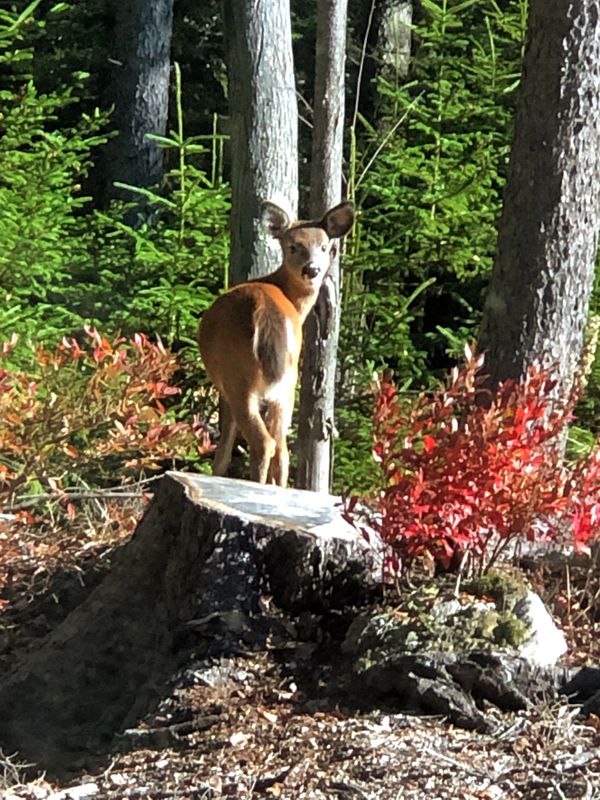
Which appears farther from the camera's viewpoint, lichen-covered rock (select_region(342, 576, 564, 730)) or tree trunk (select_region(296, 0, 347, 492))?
tree trunk (select_region(296, 0, 347, 492))

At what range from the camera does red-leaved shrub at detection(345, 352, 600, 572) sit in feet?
15.4

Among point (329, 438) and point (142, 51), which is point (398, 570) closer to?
point (329, 438)

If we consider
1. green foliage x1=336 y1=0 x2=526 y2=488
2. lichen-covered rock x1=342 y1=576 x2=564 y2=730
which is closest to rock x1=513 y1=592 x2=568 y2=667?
lichen-covered rock x1=342 y1=576 x2=564 y2=730

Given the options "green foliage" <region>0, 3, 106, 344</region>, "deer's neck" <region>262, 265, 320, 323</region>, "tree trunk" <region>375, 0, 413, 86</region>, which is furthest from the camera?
"tree trunk" <region>375, 0, 413, 86</region>

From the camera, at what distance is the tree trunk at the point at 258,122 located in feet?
26.8

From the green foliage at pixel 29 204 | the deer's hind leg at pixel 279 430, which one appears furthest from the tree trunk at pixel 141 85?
the deer's hind leg at pixel 279 430

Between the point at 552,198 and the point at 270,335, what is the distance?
1.76 metres

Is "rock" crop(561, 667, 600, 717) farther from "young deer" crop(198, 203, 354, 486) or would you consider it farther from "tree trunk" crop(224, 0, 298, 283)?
"tree trunk" crop(224, 0, 298, 283)

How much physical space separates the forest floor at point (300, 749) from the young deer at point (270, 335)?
200 cm

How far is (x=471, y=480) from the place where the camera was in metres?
4.69

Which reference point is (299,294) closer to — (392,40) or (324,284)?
(324,284)

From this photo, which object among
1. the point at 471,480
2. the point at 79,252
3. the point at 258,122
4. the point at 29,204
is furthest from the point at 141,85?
the point at 471,480

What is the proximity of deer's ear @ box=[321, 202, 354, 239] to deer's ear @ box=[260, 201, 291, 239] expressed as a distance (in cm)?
28

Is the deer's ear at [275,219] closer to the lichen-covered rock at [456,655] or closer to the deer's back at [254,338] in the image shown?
the deer's back at [254,338]
